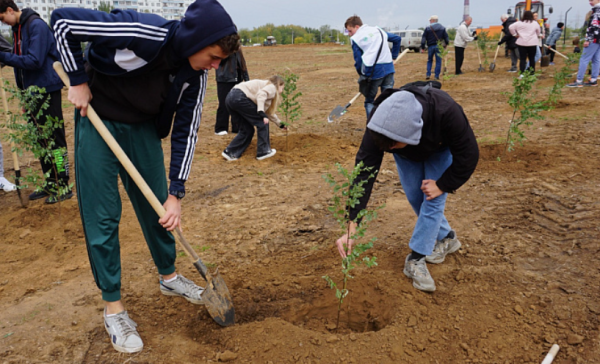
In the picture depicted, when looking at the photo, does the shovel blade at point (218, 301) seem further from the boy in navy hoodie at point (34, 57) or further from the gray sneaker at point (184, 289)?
the boy in navy hoodie at point (34, 57)

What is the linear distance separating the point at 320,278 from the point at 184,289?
1.04m

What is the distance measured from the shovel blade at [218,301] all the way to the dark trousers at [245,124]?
3776mm

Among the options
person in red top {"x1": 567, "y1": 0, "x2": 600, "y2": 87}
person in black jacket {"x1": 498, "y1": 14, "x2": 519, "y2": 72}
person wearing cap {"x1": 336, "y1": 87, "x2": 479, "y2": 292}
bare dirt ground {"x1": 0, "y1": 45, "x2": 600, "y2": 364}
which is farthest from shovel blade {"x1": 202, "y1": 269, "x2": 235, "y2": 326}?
person in black jacket {"x1": 498, "y1": 14, "x2": 519, "y2": 72}

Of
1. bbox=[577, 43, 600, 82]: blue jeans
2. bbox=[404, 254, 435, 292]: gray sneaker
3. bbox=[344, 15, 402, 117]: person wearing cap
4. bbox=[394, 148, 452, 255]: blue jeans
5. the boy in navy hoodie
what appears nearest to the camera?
bbox=[394, 148, 452, 255]: blue jeans

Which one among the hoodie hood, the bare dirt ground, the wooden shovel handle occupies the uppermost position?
the hoodie hood

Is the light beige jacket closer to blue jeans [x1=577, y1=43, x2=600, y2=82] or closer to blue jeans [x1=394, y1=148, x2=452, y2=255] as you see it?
blue jeans [x1=394, y1=148, x2=452, y2=255]

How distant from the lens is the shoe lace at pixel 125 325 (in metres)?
2.66

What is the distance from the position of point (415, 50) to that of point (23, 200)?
30.4m

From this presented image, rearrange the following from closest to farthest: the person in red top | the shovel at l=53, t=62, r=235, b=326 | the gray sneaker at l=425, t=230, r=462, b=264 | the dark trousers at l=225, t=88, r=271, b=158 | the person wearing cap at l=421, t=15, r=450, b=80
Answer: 1. the shovel at l=53, t=62, r=235, b=326
2. the gray sneaker at l=425, t=230, r=462, b=264
3. the dark trousers at l=225, t=88, r=271, b=158
4. the person in red top
5. the person wearing cap at l=421, t=15, r=450, b=80

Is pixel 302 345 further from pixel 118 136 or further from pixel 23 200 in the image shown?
pixel 23 200

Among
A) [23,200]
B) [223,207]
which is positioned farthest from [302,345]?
[23,200]

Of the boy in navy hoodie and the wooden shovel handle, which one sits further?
the boy in navy hoodie

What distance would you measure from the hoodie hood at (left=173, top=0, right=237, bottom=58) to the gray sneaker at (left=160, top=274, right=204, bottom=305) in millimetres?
1703

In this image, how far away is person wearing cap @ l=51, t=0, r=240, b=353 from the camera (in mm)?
2203
